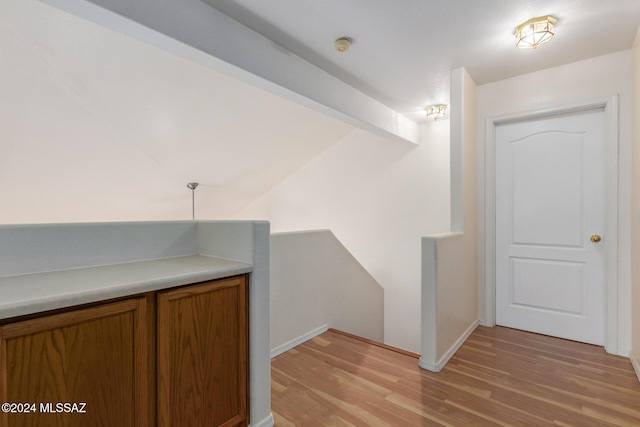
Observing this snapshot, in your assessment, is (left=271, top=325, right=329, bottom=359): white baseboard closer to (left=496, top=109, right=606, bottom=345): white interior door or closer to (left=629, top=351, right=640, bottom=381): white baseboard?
(left=496, top=109, right=606, bottom=345): white interior door

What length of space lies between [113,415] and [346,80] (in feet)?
9.21

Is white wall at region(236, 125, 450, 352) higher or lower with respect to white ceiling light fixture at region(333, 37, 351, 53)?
lower

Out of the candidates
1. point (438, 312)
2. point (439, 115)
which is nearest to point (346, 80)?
point (439, 115)

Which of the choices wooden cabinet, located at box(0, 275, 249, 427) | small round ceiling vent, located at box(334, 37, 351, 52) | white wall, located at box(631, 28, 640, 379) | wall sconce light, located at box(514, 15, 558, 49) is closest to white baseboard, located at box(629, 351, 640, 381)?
white wall, located at box(631, 28, 640, 379)

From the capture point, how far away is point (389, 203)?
445cm

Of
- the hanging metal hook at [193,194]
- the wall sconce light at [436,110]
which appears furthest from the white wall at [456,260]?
the hanging metal hook at [193,194]

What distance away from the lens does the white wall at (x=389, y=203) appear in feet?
13.4

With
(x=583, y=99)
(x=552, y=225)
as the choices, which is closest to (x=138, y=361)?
(x=552, y=225)

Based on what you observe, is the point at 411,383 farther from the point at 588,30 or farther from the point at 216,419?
the point at 588,30

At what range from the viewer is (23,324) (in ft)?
3.04

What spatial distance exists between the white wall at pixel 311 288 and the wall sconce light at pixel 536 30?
7.06ft

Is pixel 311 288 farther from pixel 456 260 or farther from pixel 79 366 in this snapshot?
pixel 79 366

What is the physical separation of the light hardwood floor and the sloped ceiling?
8.40 feet

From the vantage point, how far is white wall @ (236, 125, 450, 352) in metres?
4.09
